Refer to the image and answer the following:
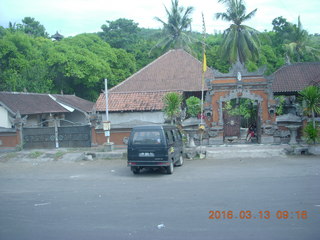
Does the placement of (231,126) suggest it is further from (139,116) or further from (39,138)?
(39,138)

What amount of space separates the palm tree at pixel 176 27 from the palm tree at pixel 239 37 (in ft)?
17.0

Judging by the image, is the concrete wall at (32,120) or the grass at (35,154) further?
the concrete wall at (32,120)

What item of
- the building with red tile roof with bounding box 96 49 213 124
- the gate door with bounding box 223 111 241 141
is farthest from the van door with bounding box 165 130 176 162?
the building with red tile roof with bounding box 96 49 213 124

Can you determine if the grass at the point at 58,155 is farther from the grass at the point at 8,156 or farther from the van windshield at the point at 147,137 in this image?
the van windshield at the point at 147,137

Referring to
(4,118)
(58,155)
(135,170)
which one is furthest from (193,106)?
(4,118)

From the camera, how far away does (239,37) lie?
32.6m

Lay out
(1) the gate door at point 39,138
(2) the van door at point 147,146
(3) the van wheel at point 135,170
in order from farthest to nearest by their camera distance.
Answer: (1) the gate door at point 39,138
(3) the van wheel at point 135,170
(2) the van door at point 147,146

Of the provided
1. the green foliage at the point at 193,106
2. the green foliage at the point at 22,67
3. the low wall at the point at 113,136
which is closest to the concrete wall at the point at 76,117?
the green foliage at the point at 22,67

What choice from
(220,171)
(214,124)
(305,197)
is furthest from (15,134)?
(305,197)

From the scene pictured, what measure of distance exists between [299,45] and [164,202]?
3538 cm

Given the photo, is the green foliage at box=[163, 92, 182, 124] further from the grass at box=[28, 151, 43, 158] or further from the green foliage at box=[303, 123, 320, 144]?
the grass at box=[28, 151, 43, 158]
